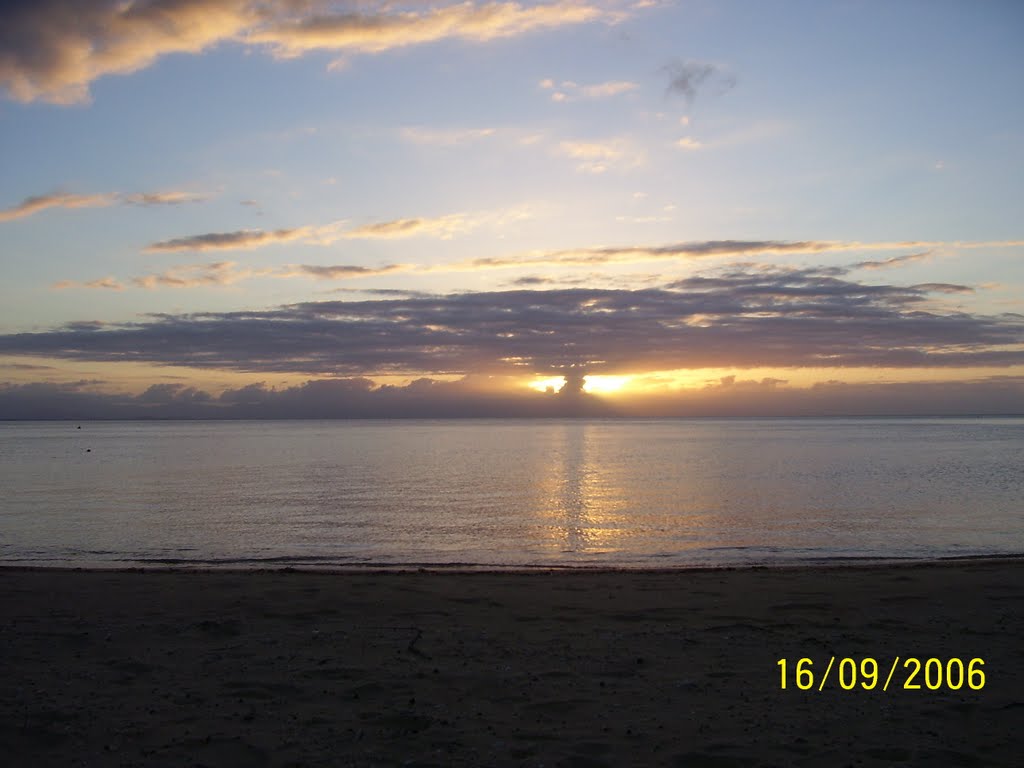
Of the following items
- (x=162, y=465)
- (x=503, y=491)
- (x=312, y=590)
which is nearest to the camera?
(x=312, y=590)

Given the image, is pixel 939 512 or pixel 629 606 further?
pixel 939 512

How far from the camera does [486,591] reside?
54.7ft

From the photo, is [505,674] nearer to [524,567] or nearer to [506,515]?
[524,567]

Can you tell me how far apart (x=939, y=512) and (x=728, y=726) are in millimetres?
31930

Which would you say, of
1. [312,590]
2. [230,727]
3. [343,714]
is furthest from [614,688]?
[312,590]

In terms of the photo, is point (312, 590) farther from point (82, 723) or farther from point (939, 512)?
point (939, 512)
